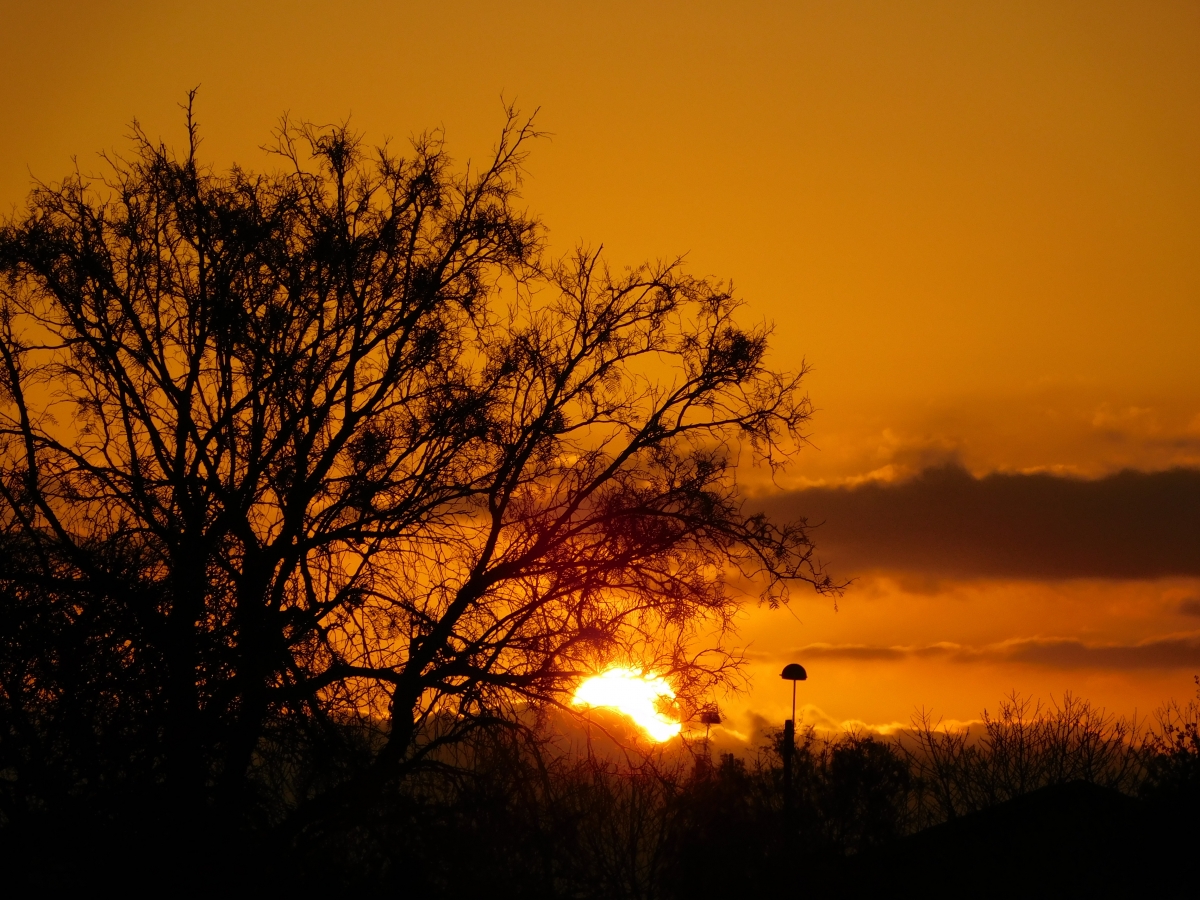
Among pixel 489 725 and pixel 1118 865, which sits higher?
pixel 489 725

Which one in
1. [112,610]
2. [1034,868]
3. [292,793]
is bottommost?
[1034,868]

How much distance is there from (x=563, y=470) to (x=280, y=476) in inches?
143

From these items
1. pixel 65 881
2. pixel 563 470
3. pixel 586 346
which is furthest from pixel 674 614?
pixel 65 881

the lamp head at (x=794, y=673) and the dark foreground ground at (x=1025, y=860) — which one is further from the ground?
the lamp head at (x=794, y=673)

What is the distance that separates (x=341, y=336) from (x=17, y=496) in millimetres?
3988

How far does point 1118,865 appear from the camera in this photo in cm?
2333

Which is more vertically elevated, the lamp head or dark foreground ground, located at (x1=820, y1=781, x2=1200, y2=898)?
the lamp head

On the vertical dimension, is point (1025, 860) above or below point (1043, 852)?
below

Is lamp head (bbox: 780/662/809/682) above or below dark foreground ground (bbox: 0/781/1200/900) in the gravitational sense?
above

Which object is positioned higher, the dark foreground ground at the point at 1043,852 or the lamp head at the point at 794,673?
the lamp head at the point at 794,673

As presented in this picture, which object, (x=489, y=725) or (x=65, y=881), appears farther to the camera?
(x=489, y=725)

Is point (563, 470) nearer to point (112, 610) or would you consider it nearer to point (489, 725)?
point (489, 725)

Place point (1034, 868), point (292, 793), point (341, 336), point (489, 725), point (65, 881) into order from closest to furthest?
point (65, 881), point (292, 793), point (489, 725), point (341, 336), point (1034, 868)

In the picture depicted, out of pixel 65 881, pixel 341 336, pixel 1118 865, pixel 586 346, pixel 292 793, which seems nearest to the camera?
pixel 65 881
